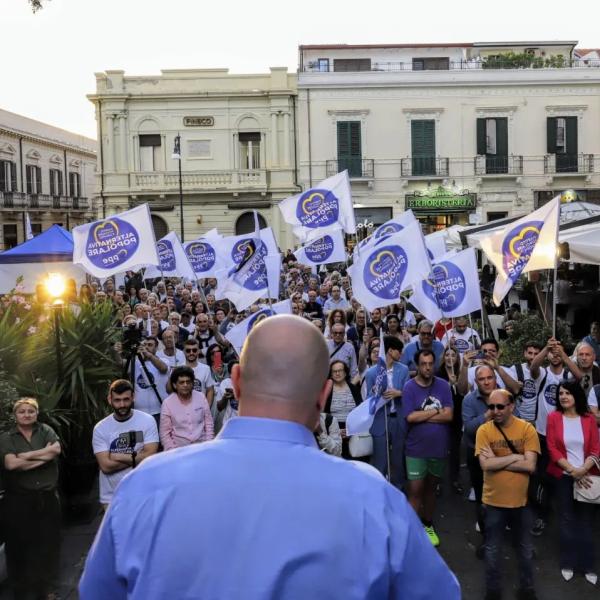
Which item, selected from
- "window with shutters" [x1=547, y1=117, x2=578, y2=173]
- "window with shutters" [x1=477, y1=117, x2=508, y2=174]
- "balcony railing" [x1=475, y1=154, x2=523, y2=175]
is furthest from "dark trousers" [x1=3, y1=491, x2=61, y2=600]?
"window with shutters" [x1=547, y1=117, x2=578, y2=173]

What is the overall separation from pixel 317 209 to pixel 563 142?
24.4m

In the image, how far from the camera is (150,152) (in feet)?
116

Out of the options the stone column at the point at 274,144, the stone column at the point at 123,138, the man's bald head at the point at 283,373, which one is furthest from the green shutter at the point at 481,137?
the man's bald head at the point at 283,373

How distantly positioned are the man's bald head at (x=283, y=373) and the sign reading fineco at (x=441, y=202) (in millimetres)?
32876

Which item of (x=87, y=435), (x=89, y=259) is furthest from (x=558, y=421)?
(x=89, y=259)

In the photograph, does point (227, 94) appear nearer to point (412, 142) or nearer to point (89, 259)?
point (412, 142)

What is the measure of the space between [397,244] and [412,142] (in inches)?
1036

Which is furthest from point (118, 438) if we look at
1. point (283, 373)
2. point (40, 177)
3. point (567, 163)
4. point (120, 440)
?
point (40, 177)

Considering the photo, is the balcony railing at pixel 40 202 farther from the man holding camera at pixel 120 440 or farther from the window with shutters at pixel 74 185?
the man holding camera at pixel 120 440

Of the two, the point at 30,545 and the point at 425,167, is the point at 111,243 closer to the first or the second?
the point at 30,545

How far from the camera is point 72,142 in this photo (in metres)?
59.7

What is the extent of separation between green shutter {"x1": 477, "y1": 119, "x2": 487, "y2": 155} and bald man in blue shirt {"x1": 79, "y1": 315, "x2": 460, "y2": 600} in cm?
3448

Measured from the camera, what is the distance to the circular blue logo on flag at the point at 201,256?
54.6 ft

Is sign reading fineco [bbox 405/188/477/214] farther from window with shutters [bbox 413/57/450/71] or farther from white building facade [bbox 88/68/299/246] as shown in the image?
window with shutters [bbox 413/57/450/71]
